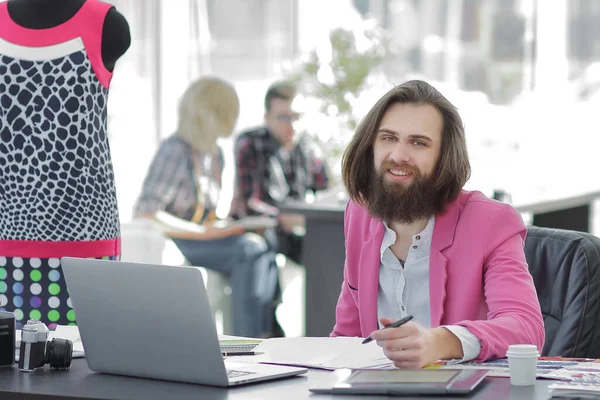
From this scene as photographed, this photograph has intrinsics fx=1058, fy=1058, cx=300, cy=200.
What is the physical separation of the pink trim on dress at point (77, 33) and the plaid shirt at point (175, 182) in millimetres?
2561

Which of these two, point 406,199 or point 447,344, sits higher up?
point 406,199

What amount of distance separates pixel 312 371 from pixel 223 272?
3.32 metres

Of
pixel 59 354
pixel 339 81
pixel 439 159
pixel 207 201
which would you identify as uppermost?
pixel 339 81

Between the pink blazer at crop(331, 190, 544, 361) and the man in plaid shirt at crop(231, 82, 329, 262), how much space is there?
115 inches

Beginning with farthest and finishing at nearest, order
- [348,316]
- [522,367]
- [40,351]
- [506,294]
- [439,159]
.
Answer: [348,316] → [439,159] → [506,294] → [40,351] → [522,367]

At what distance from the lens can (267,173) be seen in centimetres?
549

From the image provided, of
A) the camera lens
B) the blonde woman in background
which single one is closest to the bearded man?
the camera lens

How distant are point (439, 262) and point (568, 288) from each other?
295 mm

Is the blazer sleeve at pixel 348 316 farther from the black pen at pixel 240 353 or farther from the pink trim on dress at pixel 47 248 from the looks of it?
the pink trim on dress at pixel 47 248

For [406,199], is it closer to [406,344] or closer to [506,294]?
[506,294]

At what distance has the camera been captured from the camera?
1811mm

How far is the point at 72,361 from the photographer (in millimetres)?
1884

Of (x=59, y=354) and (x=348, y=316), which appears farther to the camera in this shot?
(x=348, y=316)

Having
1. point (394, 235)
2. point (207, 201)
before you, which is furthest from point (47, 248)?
point (207, 201)
